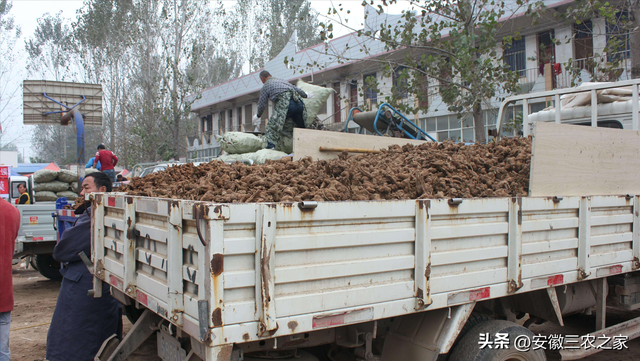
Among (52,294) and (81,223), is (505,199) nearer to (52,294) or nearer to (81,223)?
(81,223)

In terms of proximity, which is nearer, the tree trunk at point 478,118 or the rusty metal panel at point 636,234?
the rusty metal panel at point 636,234

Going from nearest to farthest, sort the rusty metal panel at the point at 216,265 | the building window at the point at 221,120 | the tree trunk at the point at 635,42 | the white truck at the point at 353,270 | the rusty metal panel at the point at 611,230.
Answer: the rusty metal panel at the point at 216,265
the white truck at the point at 353,270
the rusty metal panel at the point at 611,230
the tree trunk at the point at 635,42
the building window at the point at 221,120

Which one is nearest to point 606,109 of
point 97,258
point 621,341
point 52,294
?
point 621,341

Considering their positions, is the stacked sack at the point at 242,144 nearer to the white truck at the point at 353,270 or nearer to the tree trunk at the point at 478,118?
the white truck at the point at 353,270

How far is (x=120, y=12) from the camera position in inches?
1147

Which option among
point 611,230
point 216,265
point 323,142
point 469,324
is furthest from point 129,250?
point 611,230

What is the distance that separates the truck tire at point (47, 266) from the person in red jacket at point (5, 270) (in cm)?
562

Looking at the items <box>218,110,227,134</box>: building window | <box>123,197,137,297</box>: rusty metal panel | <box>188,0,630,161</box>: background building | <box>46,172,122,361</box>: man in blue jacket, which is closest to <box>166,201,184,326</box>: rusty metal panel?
<box>123,197,137,297</box>: rusty metal panel

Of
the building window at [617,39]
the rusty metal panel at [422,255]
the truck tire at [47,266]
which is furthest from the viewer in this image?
the building window at [617,39]

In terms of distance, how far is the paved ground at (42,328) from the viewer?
4.39m

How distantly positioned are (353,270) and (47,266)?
815 centimetres

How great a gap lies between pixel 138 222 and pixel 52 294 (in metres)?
6.23

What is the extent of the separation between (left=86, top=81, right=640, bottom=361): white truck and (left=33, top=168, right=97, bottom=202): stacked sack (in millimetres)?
6894

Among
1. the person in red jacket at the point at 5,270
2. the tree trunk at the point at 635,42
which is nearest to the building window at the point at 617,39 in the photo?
the tree trunk at the point at 635,42
